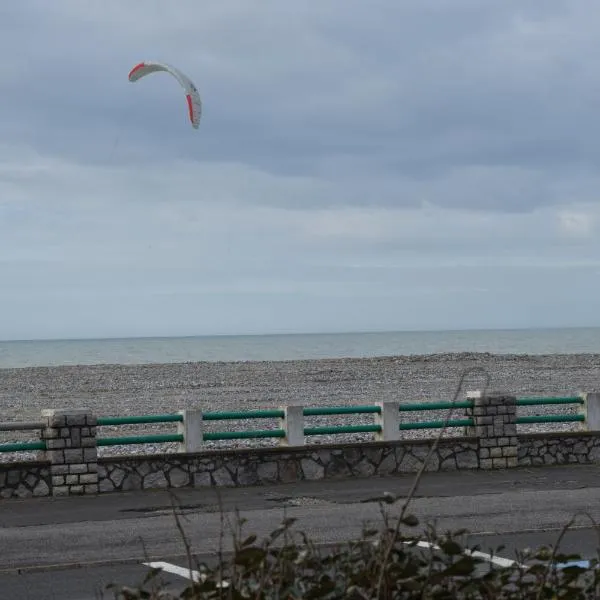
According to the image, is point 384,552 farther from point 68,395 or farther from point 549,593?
point 68,395

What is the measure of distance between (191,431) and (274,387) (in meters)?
41.9

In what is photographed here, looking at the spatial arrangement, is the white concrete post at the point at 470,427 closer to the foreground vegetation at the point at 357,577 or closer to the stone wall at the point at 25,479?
the stone wall at the point at 25,479

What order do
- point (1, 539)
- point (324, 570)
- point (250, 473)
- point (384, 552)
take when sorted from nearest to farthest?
point (384, 552)
point (324, 570)
point (1, 539)
point (250, 473)

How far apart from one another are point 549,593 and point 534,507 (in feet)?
35.5

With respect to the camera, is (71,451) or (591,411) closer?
(71,451)

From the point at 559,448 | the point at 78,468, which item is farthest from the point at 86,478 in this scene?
the point at 559,448

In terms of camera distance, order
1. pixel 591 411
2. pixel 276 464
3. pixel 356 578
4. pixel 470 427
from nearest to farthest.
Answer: pixel 356 578, pixel 276 464, pixel 470 427, pixel 591 411

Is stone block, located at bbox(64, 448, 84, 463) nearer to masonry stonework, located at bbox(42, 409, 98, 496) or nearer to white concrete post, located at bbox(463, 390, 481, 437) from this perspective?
masonry stonework, located at bbox(42, 409, 98, 496)

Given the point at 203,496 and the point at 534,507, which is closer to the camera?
the point at 534,507

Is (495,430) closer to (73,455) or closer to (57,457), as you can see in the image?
(73,455)

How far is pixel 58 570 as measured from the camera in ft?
37.6

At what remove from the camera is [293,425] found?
18906 mm

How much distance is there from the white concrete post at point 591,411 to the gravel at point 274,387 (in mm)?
2697

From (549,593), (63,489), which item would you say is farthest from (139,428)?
(549,593)
